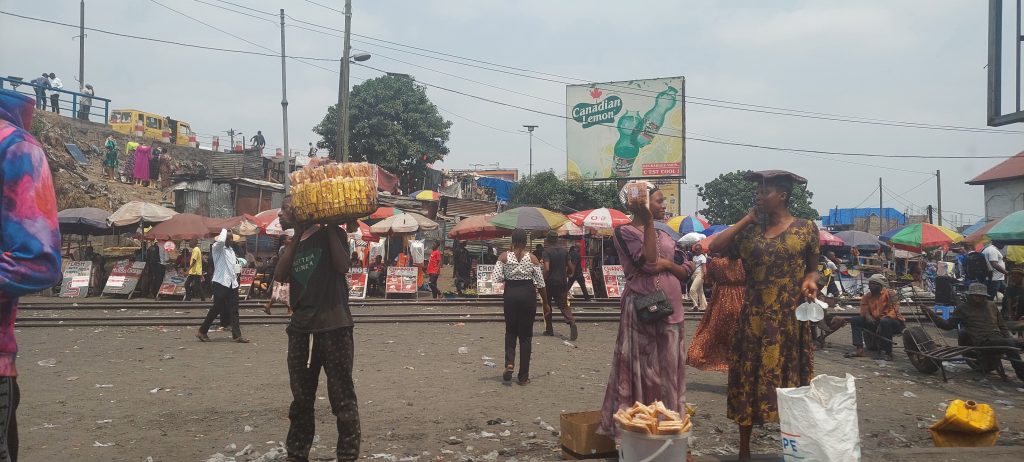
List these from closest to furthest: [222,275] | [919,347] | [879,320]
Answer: [919,347]
[879,320]
[222,275]

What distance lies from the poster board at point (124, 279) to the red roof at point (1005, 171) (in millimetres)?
40960

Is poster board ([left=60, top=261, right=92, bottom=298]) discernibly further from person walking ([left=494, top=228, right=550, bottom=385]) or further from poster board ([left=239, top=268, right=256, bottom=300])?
person walking ([left=494, top=228, right=550, bottom=385])

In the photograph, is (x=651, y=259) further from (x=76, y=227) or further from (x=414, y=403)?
(x=76, y=227)

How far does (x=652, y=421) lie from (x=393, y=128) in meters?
37.8

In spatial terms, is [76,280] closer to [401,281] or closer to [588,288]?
[401,281]

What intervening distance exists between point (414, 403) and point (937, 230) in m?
19.3

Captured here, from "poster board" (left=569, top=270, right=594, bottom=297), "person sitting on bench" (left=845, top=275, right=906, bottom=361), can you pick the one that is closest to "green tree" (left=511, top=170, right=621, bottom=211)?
"poster board" (left=569, top=270, right=594, bottom=297)

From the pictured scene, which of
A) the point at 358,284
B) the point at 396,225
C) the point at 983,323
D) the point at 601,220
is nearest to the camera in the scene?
the point at 983,323

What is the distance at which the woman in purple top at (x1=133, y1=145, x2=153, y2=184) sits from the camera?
3416 centimetres

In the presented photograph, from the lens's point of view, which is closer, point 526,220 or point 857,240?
point 526,220

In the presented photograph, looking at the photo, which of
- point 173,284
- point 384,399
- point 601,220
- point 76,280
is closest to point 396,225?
point 601,220

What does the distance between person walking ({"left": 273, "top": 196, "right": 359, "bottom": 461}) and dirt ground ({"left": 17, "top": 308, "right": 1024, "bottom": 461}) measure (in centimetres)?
89

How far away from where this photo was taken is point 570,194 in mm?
43219

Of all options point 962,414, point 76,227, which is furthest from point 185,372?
point 76,227
